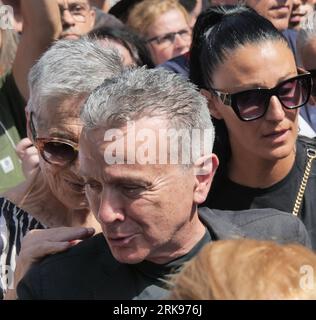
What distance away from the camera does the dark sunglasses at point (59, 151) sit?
7.52 ft

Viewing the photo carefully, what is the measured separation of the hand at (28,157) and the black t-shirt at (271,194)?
1.81 ft

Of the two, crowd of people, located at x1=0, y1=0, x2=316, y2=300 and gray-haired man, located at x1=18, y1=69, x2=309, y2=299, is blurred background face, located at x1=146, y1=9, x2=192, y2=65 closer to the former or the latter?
crowd of people, located at x1=0, y1=0, x2=316, y2=300

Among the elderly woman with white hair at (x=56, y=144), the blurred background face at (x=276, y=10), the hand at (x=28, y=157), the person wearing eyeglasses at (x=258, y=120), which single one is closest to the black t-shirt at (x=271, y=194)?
the person wearing eyeglasses at (x=258, y=120)

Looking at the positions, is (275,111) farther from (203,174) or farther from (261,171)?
(203,174)

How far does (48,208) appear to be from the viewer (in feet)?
7.98

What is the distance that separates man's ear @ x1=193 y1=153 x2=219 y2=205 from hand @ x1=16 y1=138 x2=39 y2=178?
0.70 m

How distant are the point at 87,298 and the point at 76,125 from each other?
562 millimetres

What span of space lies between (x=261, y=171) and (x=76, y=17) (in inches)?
67.9

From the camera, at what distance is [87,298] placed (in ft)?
6.35

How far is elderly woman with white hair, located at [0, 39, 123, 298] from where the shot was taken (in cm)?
230

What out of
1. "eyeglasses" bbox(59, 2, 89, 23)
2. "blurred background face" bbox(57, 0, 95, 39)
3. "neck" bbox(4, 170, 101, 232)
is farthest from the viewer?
"eyeglasses" bbox(59, 2, 89, 23)

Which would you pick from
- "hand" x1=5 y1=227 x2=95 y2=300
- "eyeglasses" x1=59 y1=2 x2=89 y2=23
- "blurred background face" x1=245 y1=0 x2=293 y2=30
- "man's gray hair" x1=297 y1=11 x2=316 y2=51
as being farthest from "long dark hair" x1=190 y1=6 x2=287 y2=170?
"eyeglasses" x1=59 y1=2 x2=89 y2=23

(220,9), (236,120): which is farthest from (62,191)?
(220,9)

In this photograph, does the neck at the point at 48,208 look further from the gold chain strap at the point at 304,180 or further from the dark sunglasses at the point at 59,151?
the gold chain strap at the point at 304,180
